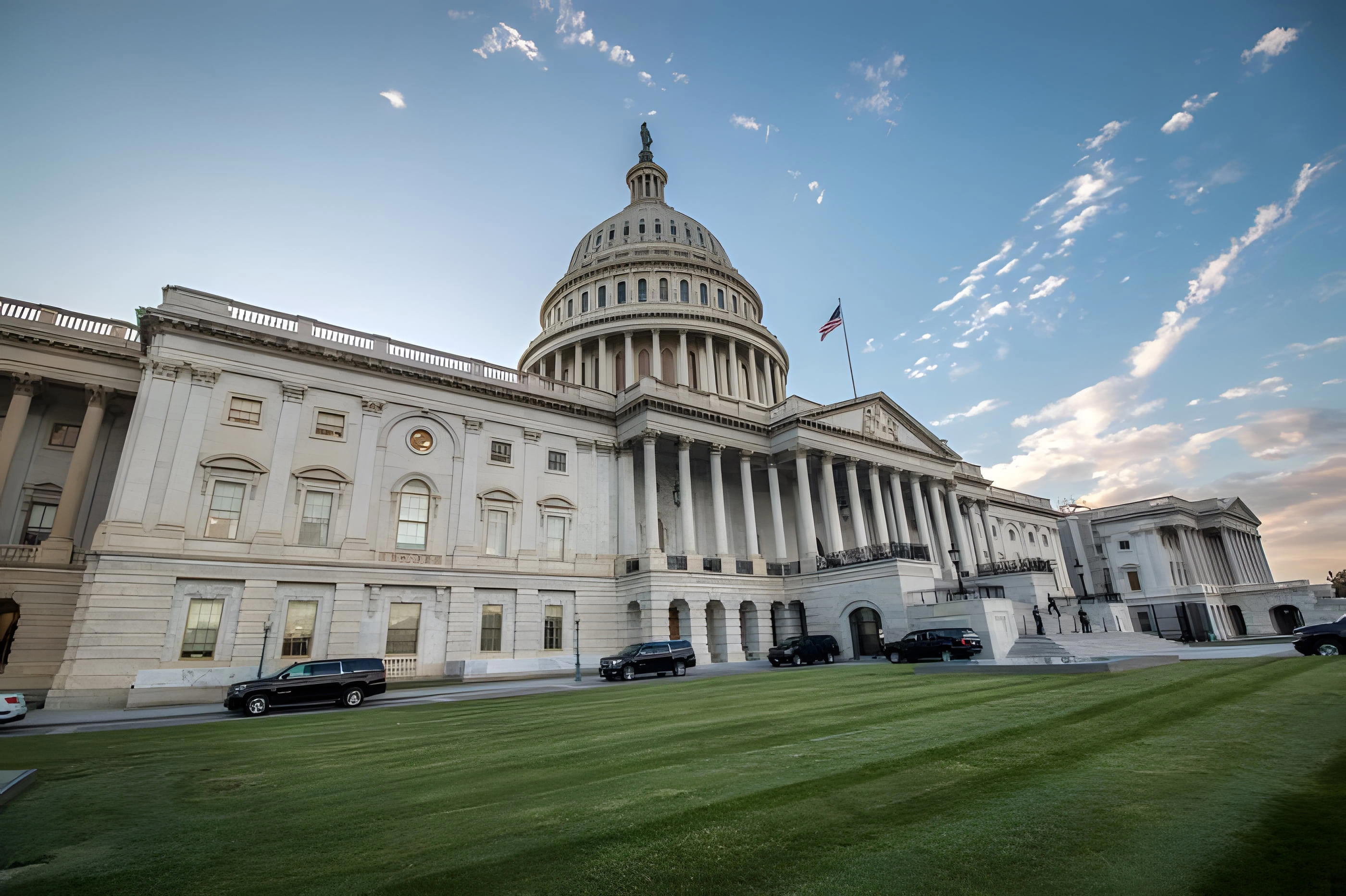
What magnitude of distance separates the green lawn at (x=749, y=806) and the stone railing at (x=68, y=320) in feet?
91.0

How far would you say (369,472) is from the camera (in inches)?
1253

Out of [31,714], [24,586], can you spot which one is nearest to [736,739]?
[31,714]

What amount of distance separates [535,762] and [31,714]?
23528 millimetres

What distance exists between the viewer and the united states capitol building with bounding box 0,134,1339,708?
26688mm

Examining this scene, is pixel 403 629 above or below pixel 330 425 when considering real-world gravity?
below

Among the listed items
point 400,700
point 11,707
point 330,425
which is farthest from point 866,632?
point 11,707

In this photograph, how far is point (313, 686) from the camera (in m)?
20.5

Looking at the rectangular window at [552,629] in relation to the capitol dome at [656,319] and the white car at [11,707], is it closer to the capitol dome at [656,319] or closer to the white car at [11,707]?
the white car at [11,707]

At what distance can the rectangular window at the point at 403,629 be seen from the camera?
30.4m

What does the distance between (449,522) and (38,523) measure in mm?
18961

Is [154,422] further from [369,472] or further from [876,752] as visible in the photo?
[876,752]

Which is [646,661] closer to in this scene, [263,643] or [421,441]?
[263,643]

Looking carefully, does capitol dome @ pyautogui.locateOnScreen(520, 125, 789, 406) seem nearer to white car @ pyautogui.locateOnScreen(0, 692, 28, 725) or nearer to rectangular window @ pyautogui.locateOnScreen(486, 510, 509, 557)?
rectangular window @ pyautogui.locateOnScreen(486, 510, 509, 557)

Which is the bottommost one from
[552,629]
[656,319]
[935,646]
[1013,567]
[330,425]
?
[935,646]
